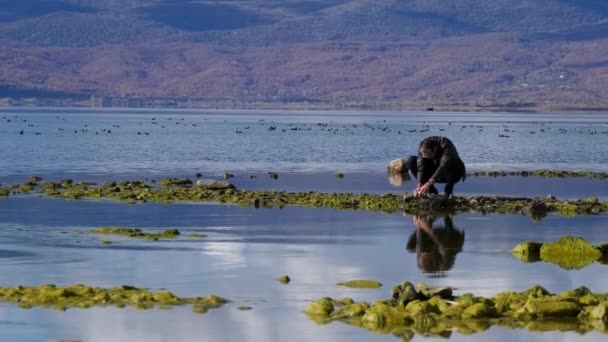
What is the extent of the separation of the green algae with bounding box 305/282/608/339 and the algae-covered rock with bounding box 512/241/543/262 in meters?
4.43

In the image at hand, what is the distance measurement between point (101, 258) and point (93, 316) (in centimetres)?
476

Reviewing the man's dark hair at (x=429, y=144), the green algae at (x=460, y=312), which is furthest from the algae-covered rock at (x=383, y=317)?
the man's dark hair at (x=429, y=144)

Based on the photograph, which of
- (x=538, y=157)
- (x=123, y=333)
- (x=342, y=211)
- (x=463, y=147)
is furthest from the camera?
(x=463, y=147)

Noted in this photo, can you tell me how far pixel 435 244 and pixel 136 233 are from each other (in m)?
4.87

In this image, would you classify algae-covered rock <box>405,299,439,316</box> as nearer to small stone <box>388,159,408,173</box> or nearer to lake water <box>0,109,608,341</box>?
lake water <box>0,109,608,341</box>

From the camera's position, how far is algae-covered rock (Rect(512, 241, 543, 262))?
21.7 meters

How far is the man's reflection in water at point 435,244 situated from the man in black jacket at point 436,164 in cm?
131

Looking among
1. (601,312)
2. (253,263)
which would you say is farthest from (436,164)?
(601,312)

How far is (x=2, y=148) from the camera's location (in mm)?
65250

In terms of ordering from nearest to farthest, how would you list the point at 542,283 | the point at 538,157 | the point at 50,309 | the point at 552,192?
the point at 50,309 → the point at 542,283 → the point at 552,192 → the point at 538,157

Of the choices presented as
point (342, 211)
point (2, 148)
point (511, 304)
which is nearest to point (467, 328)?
point (511, 304)

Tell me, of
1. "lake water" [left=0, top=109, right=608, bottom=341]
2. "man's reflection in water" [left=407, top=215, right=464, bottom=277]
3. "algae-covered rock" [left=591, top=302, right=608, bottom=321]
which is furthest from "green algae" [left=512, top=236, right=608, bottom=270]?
"algae-covered rock" [left=591, top=302, right=608, bottom=321]

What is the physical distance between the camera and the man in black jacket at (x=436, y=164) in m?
28.8

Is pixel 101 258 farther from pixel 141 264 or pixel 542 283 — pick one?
pixel 542 283
